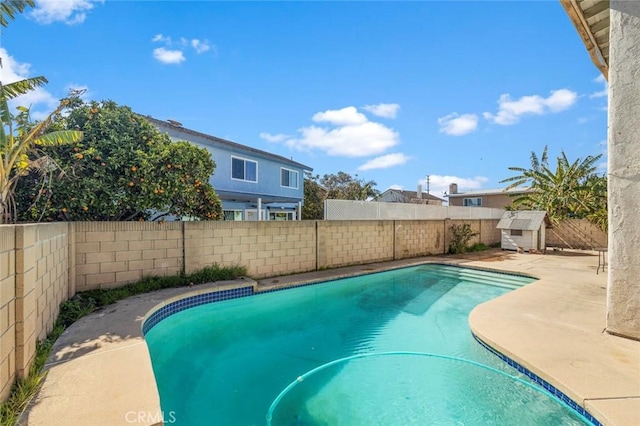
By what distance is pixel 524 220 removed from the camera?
14.3 metres

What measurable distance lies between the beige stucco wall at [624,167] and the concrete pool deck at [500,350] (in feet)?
1.75

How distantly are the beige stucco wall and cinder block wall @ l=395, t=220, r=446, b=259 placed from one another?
7816mm

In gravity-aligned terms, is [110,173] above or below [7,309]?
above

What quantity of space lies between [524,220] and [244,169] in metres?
14.0

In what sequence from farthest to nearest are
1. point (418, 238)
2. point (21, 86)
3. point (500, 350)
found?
point (418, 238) < point (21, 86) < point (500, 350)

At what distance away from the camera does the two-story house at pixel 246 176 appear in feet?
45.2

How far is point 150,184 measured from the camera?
6418mm

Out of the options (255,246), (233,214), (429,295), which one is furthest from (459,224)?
(233,214)

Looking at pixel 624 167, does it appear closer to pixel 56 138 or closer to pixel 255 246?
pixel 255 246

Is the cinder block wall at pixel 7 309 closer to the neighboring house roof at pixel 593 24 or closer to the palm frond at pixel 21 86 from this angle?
the palm frond at pixel 21 86

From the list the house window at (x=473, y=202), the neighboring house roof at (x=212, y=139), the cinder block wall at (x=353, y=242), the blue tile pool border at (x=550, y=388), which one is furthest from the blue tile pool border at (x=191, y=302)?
the house window at (x=473, y=202)

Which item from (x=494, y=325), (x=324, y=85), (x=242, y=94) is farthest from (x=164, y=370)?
(x=324, y=85)

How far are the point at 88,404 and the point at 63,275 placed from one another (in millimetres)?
3350

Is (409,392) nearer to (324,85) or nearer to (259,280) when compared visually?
(259,280)
